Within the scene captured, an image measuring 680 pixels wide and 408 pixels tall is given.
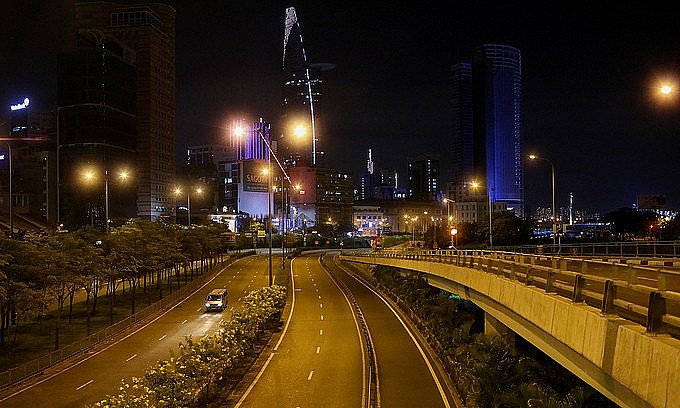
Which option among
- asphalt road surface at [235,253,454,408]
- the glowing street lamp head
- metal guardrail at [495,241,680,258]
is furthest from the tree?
the glowing street lamp head

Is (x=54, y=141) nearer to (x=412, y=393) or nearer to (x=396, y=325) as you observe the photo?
(x=396, y=325)

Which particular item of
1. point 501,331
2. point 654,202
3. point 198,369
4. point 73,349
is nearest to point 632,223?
point 654,202

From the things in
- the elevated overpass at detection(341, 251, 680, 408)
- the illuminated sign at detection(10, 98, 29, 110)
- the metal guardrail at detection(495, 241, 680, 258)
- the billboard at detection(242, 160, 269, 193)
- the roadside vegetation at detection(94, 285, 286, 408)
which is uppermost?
the illuminated sign at detection(10, 98, 29, 110)

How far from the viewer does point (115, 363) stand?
1226 inches

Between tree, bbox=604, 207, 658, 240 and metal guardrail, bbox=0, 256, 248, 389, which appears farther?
tree, bbox=604, 207, 658, 240

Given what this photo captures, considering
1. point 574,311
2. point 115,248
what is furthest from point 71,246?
point 574,311

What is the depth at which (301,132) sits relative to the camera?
36312 mm

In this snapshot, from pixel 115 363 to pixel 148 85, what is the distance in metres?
142

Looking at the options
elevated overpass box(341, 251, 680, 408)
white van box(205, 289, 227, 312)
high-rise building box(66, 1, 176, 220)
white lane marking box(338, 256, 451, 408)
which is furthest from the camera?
high-rise building box(66, 1, 176, 220)

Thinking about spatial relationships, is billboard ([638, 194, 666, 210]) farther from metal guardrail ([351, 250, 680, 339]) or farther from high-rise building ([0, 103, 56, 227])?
high-rise building ([0, 103, 56, 227])

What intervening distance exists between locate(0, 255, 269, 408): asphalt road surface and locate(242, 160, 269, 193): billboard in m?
99.8

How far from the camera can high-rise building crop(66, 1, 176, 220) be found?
15850 centimetres

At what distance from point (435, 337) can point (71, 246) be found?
21.4m

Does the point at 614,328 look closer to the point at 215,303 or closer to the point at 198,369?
the point at 198,369
